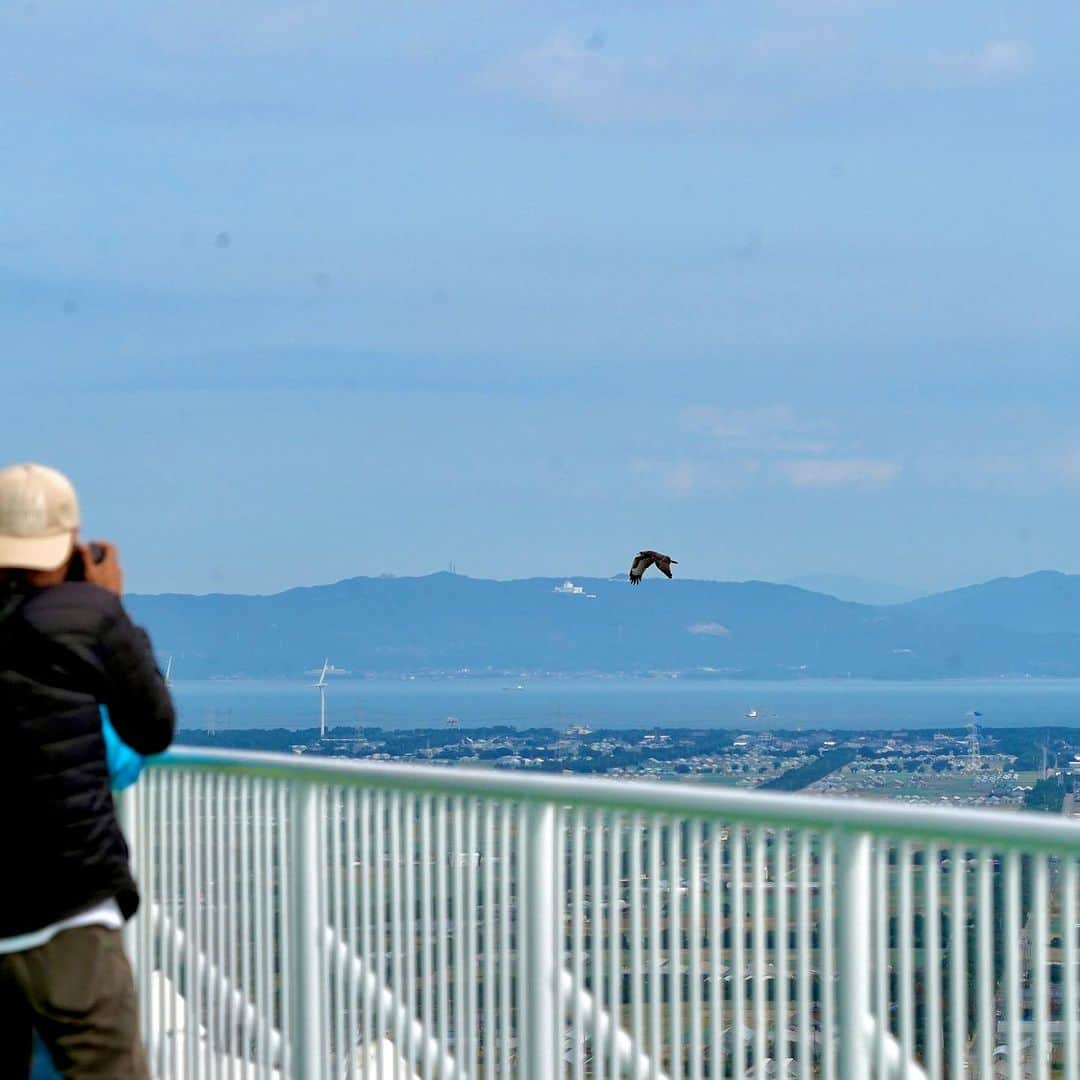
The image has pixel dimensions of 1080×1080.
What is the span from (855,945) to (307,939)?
284 centimetres

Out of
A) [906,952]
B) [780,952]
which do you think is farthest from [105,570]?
[906,952]

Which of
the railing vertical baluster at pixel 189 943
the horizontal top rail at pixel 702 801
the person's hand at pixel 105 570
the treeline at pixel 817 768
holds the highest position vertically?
the person's hand at pixel 105 570

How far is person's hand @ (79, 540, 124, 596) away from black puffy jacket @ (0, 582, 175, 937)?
14 centimetres

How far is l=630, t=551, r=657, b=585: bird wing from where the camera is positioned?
14703 mm

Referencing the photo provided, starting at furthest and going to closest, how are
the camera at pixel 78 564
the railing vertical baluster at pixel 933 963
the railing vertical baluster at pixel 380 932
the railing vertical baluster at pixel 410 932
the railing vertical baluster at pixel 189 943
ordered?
the railing vertical baluster at pixel 189 943, the railing vertical baluster at pixel 380 932, the railing vertical baluster at pixel 410 932, the camera at pixel 78 564, the railing vertical baluster at pixel 933 963

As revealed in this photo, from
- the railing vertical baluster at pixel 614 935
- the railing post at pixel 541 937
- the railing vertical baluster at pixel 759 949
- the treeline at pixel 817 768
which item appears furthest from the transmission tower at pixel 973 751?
the railing vertical baluster at pixel 759 949

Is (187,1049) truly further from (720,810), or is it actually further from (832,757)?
(832,757)

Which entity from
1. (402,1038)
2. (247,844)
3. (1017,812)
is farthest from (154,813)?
(1017,812)

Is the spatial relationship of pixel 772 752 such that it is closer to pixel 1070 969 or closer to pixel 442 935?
pixel 442 935

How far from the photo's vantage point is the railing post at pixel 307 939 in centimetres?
738

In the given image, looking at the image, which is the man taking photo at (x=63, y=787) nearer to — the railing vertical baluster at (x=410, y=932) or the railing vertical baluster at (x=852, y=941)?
the railing vertical baluster at (x=410, y=932)

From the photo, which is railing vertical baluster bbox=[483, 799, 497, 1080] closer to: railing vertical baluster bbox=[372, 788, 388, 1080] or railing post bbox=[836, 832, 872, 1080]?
railing vertical baluster bbox=[372, 788, 388, 1080]

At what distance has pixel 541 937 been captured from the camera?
20.5 ft

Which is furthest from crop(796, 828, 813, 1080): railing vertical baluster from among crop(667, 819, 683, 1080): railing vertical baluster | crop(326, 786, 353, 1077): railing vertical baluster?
crop(326, 786, 353, 1077): railing vertical baluster
